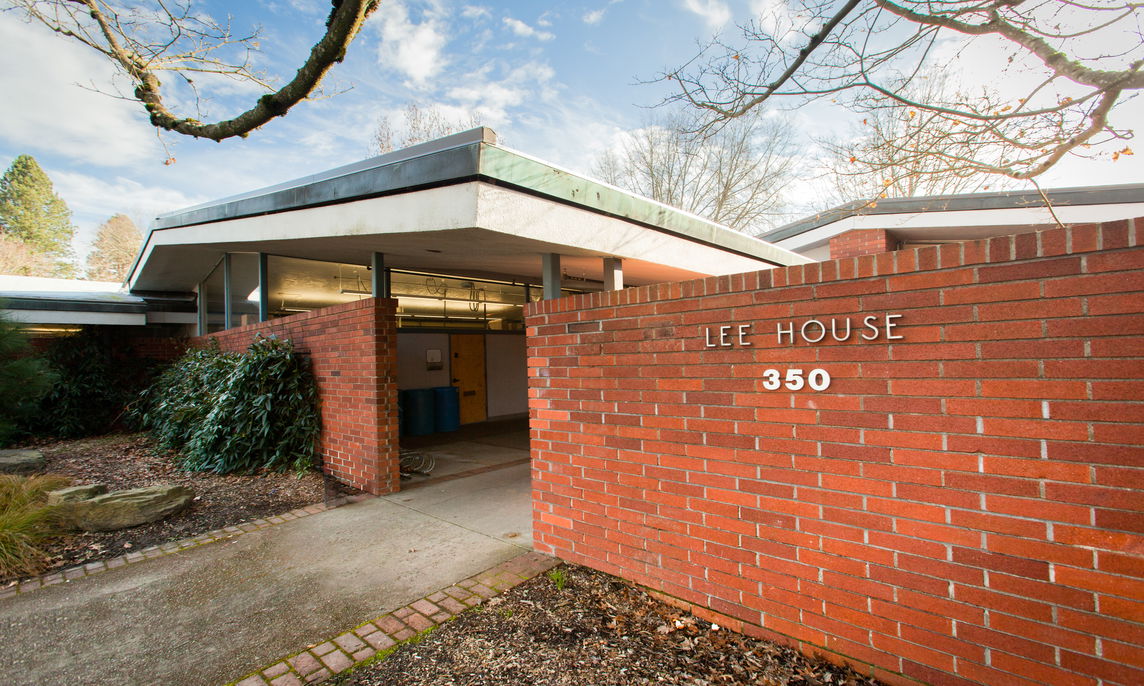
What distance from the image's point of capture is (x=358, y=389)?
5844mm

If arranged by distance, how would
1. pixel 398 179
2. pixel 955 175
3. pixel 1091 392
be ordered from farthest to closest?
pixel 955 175, pixel 398 179, pixel 1091 392

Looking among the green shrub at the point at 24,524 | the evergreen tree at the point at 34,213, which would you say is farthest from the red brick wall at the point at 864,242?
the evergreen tree at the point at 34,213

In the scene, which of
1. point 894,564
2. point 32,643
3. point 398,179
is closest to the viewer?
point 894,564

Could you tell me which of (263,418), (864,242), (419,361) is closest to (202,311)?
(419,361)

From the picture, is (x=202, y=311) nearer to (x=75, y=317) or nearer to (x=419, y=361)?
(x=75, y=317)

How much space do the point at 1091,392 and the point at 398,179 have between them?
4.33m

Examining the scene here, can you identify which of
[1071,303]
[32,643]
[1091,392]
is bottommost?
[32,643]

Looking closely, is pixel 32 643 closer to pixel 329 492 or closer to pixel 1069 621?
pixel 329 492

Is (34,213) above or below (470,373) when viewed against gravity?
above

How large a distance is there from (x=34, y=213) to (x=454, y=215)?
157 ft

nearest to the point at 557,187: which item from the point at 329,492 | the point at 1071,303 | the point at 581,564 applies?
the point at 581,564

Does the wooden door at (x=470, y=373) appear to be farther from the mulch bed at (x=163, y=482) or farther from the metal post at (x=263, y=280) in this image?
the mulch bed at (x=163, y=482)

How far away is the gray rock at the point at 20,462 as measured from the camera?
6.89 metres

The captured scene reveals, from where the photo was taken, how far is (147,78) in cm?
617
